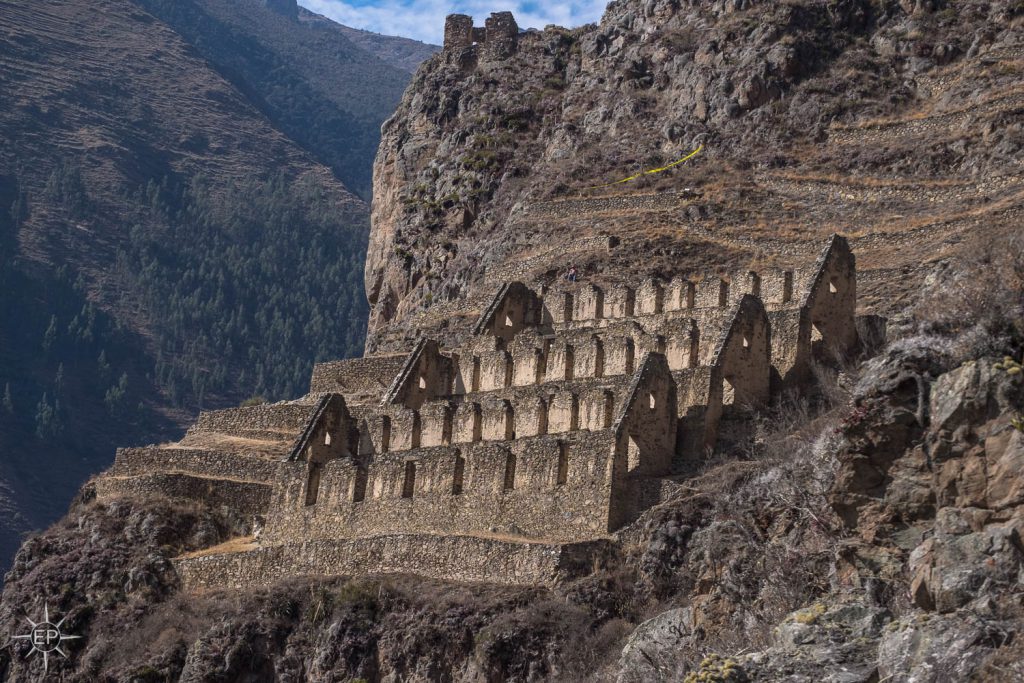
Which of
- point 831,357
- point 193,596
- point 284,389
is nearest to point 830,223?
point 831,357

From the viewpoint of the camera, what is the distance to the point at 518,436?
5397 cm

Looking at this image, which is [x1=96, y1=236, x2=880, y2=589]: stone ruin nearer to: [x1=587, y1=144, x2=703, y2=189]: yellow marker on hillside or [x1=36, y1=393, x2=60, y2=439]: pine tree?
[x1=587, y1=144, x2=703, y2=189]: yellow marker on hillside

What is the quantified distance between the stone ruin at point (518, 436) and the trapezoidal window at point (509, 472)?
4 cm

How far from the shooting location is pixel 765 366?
2016 inches

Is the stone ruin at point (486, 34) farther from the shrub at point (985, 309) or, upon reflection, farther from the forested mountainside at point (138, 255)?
the shrub at point (985, 309)

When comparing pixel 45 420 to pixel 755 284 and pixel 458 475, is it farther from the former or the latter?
pixel 458 475

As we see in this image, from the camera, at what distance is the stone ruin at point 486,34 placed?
102688 mm

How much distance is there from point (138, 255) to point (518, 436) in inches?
4838

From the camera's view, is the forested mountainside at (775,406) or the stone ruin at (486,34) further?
the stone ruin at (486,34)

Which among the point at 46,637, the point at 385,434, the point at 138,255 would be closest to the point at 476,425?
the point at 385,434

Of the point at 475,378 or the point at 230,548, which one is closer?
the point at 230,548

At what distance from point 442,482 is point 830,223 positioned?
2533 centimetres

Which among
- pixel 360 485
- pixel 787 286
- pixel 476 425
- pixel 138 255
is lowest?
pixel 138 255

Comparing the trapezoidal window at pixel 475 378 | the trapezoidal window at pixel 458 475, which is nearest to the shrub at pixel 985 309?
the trapezoidal window at pixel 458 475
